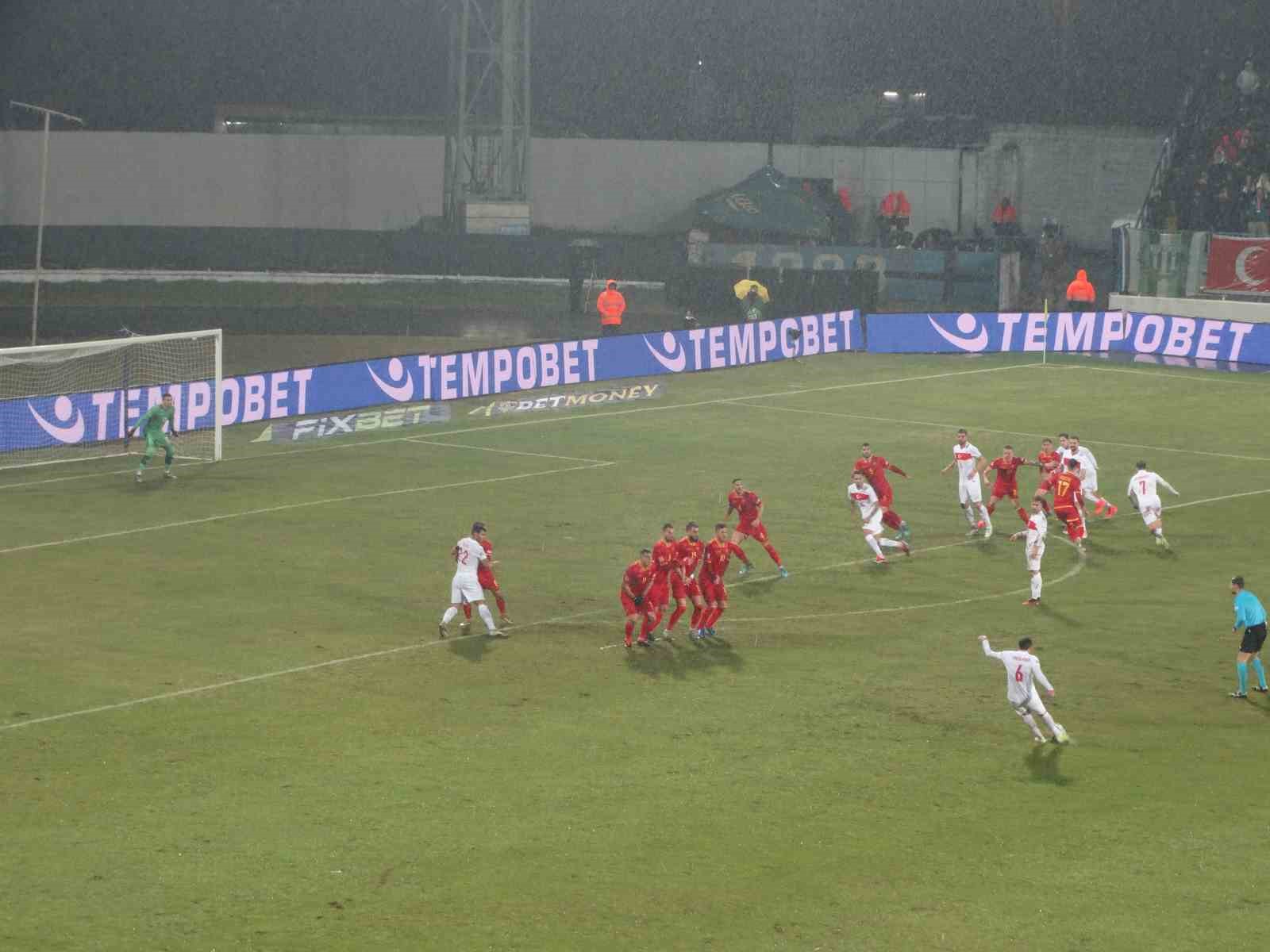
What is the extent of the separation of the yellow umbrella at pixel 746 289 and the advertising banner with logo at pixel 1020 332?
3638mm

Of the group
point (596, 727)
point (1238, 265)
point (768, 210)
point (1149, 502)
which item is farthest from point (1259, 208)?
point (596, 727)

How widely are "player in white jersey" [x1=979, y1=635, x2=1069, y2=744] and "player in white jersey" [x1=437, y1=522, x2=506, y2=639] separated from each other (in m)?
7.91

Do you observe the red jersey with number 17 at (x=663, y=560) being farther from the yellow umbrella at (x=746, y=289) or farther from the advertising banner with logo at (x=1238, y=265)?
the advertising banner with logo at (x=1238, y=265)

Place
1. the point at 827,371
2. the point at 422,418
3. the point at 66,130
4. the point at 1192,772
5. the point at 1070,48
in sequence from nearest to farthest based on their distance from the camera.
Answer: the point at 1192,772
the point at 422,418
the point at 827,371
the point at 66,130
the point at 1070,48

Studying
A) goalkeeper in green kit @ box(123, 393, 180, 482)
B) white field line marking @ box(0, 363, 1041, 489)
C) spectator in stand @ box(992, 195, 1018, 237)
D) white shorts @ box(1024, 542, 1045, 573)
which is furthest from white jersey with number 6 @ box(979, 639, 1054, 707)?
spectator in stand @ box(992, 195, 1018, 237)

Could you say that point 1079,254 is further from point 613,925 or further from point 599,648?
point 613,925

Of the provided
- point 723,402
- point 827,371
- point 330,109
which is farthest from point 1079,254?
point 330,109

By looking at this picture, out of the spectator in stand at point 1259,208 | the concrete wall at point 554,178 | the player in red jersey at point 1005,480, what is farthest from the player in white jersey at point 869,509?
the concrete wall at point 554,178

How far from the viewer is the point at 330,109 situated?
3051 inches

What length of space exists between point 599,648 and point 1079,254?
50.1 meters

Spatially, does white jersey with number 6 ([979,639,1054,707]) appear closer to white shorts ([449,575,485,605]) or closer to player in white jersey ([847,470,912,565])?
white shorts ([449,575,485,605])

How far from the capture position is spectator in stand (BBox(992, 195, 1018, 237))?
229 ft

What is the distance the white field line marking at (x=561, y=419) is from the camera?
39.8m

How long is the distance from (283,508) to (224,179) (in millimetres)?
38706
